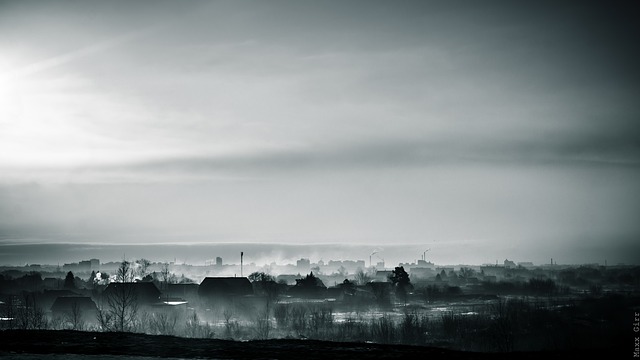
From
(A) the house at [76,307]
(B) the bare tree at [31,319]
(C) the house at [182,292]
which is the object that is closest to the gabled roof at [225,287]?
(C) the house at [182,292]

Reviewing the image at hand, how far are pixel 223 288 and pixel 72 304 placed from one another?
25054 millimetres

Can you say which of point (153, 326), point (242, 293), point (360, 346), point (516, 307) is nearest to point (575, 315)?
point (516, 307)

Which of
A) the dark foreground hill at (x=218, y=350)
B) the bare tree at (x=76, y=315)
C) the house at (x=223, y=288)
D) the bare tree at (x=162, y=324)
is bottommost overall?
the bare tree at (x=162, y=324)

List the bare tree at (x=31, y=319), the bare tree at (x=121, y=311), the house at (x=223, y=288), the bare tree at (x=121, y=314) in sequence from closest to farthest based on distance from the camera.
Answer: the bare tree at (x=121, y=314) < the bare tree at (x=121, y=311) < the bare tree at (x=31, y=319) < the house at (x=223, y=288)

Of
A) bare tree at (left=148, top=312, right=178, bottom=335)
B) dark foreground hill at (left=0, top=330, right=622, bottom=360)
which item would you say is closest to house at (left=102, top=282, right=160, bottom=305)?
bare tree at (left=148, top=312, right=178, bottom=335)

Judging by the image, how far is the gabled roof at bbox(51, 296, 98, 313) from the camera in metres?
85.4

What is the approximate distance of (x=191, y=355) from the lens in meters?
22.2

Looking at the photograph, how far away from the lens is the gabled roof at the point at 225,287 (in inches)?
4043

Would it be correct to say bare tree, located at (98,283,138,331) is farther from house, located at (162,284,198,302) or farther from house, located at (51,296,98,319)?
house, located at (162,284,198,302)

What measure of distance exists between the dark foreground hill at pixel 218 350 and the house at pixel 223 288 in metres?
74.9

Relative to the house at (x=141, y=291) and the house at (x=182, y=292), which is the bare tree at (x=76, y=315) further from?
the house at (x=182, y=292)

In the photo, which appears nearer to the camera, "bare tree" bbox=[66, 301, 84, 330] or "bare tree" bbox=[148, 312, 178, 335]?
"bare tree" bbox=[148, 312, 178, 335]

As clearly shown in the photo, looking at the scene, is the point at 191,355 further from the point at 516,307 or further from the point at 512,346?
the point at 516,307

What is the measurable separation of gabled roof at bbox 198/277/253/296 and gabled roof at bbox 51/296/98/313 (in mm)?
21143
